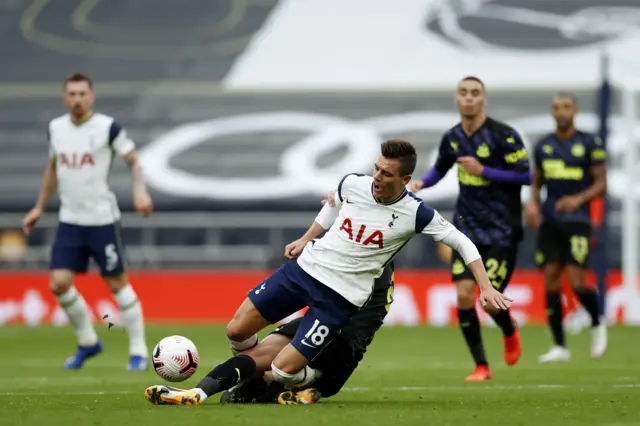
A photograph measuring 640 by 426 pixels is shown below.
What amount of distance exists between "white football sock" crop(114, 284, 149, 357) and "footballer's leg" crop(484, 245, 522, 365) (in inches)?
121

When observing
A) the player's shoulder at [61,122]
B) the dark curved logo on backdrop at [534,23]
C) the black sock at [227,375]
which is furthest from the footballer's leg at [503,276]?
the dark curved logo on backdrop at [534,23]

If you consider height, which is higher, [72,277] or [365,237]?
[365,237]

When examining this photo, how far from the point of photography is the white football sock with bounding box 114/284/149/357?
11070 millimetres

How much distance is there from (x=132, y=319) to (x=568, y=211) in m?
4.30

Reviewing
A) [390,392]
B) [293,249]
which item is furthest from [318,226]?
[390,392]

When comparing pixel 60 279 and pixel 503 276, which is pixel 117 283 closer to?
pixel 60 279

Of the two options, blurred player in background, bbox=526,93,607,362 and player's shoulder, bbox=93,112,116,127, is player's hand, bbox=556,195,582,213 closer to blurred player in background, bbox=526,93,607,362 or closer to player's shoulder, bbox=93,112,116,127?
blurred player in background, bbox=526,93,607,362

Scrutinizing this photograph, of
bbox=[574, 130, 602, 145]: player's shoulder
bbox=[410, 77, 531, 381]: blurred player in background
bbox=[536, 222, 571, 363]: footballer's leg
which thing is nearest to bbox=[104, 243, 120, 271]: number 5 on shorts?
bbox=[410, 77, 531, 381]: blurred player in background

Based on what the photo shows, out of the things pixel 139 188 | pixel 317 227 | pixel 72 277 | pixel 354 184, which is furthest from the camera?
pixel 72 277

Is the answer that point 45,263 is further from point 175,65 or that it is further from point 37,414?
point 37,414

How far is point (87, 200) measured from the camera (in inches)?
436

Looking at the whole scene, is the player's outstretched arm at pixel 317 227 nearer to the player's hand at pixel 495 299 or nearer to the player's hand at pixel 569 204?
the player's hand at pixel 495 299

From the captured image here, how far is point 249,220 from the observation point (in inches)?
966

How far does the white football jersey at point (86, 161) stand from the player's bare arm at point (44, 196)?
6.5 inches
